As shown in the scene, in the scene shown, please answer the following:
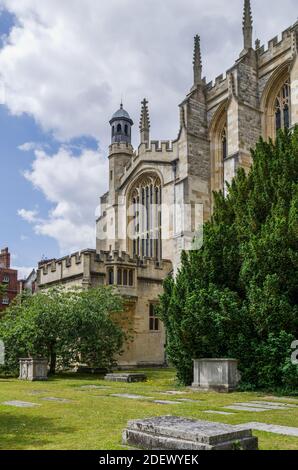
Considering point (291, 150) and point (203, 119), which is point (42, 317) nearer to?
Answer: point (291, 150)

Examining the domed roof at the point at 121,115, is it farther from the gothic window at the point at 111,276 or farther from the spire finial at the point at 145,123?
the gothic window at the point at 111,276

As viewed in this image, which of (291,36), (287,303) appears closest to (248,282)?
(287,303)

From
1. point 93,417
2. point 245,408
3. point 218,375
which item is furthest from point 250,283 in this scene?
point 93,417

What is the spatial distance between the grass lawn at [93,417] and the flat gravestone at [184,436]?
0.86 ft

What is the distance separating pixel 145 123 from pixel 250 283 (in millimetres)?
27407

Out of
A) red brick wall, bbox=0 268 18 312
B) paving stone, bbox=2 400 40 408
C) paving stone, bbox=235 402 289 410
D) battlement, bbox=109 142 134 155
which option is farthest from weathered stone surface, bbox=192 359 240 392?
red brick wall, bbox=0 268 18 312

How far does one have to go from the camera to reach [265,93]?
29.0m

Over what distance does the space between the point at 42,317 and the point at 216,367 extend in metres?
9.05

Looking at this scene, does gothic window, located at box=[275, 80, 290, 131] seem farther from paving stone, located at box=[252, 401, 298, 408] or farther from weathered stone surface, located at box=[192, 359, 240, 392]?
paving stone, located at box=[252, 401, 298, 408]

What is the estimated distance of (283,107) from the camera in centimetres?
2841

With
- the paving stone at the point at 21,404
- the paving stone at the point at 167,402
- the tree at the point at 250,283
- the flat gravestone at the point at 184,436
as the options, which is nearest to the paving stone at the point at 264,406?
the paving stone at the point at 167,402

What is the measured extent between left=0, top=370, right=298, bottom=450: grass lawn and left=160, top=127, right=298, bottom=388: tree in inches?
61.6

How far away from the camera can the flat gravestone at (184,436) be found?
5219 mm
